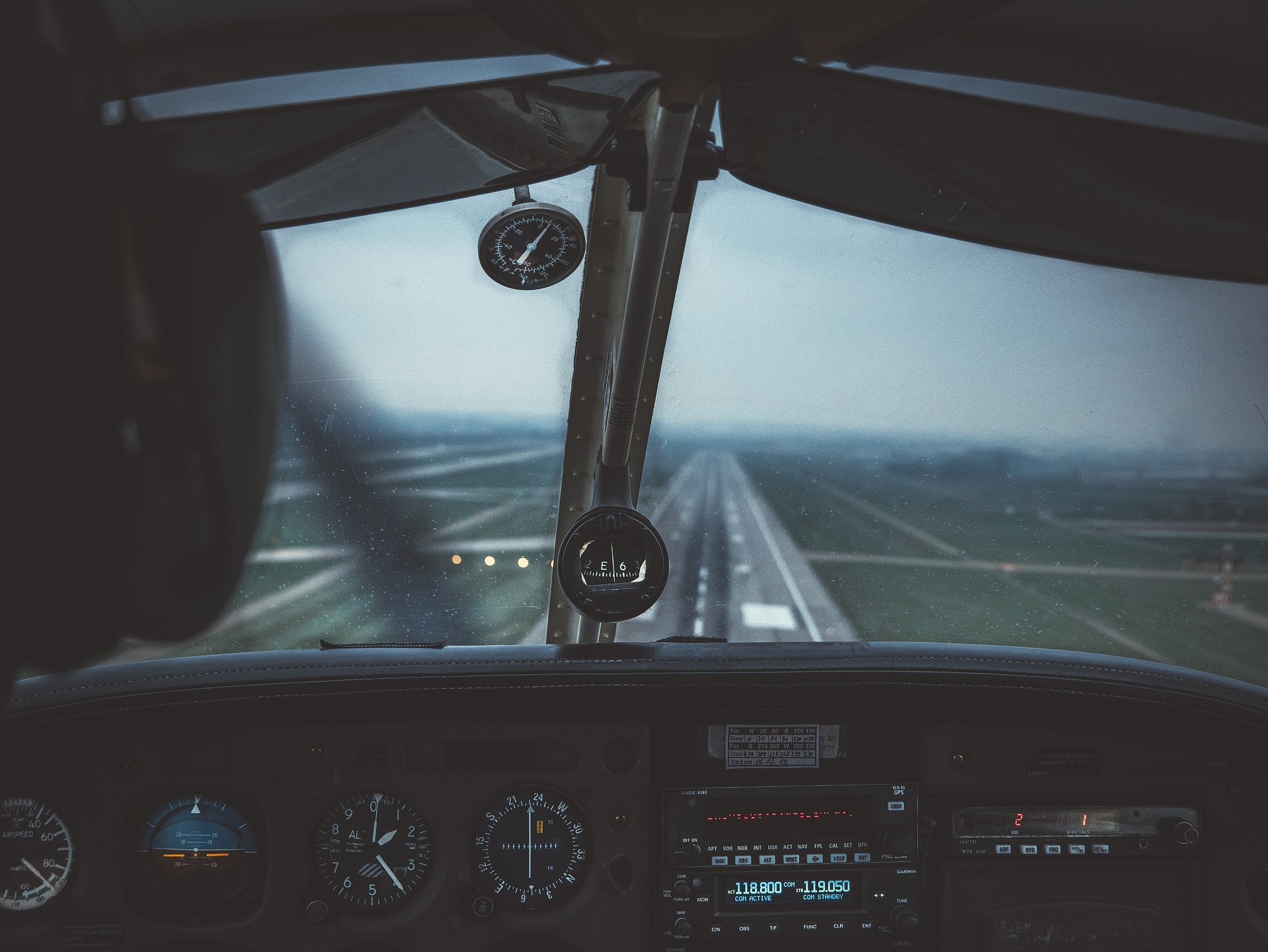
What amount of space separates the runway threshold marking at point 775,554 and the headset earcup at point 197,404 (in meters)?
2.91

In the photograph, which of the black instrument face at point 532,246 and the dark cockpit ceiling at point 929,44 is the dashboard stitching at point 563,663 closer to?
the black instrument face at point 532,246

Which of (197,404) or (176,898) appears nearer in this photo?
(197,404)

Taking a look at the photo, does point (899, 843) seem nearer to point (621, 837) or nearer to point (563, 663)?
point (621, 837)

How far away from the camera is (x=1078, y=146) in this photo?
169cm

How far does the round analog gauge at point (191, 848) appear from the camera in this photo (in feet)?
6.18

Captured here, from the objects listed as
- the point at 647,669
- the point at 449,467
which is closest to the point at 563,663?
the point at 647,669

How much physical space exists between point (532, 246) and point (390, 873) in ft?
4.81

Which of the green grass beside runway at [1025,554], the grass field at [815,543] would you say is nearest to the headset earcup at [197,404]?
the grass field at [815,543]

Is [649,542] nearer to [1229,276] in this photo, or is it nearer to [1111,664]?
[1111,664]

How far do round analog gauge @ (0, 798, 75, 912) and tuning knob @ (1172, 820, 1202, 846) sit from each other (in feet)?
7.67

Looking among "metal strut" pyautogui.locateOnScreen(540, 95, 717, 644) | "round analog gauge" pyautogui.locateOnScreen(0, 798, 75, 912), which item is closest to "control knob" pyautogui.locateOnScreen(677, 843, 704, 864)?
"metal strut" pyautogui.locateOnScreen(540, 95, 717, 644)

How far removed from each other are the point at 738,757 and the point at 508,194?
144cm

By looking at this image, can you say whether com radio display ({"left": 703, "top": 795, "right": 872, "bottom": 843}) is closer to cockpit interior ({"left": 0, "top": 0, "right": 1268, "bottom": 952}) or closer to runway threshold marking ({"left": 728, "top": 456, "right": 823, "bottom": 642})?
cockpit interior ({"left": 0, "top": 0, "right": 1268, "bottom": 952})

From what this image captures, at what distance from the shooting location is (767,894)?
1.91 m
